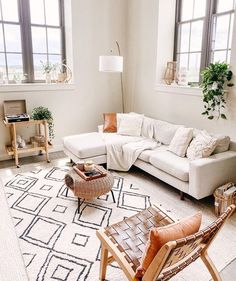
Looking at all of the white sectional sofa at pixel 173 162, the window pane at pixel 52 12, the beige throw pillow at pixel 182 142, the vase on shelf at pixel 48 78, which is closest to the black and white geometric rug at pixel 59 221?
the white sectional sofa at pixel 173 162

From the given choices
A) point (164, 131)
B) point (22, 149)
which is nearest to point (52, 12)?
point (22, 149)

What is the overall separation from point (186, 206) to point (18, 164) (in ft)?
8.74

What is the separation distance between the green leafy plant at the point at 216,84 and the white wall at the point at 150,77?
22cm

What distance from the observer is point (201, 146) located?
3.03 meters

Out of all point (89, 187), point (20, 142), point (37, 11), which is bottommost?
point (89, 187)

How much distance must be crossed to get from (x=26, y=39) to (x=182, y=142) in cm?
312

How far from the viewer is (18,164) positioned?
4.09 m

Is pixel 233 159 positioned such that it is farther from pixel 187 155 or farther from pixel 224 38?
pixel 224 38

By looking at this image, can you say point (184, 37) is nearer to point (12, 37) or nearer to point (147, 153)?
point (147, 153)

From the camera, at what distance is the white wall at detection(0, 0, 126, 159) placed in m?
4.42

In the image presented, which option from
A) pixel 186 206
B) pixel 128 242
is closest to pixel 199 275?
pixel 128 242

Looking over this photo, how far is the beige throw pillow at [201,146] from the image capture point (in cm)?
296

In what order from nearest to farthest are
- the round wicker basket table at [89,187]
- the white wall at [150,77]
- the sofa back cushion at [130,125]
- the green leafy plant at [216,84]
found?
the round wicker basket table at [89,187] → the green leafy plant at [216,84] → the white wall at [150,77] → the sofa back cushion at [130,125]

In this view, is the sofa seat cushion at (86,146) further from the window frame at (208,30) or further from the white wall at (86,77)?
the window frame at (208,30)
